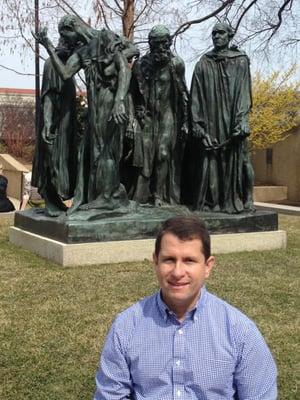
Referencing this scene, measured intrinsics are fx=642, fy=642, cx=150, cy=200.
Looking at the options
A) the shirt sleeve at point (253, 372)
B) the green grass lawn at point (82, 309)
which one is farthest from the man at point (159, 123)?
the shirt sleeve at point (253, 372)

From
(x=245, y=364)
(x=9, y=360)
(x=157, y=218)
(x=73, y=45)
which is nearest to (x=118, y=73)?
(x=73, y=45)

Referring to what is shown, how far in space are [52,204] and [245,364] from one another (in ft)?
22.1

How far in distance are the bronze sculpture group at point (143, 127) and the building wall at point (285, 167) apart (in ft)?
41.1

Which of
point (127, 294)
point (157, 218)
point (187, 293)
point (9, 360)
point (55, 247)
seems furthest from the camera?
point (157, 218)

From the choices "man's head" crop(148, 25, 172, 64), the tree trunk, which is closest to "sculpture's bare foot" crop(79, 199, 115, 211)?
"man's head" crop(148, 25, 172, 64)

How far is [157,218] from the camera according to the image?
27.1 ft

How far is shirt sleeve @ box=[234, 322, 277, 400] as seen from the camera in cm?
216

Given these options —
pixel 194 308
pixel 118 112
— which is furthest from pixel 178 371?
pixel 118 112

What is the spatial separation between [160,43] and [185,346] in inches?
262

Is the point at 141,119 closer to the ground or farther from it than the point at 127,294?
farther from it

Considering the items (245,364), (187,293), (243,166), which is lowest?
(245,364)

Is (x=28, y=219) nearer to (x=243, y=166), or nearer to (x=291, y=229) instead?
(x=243, y=166)

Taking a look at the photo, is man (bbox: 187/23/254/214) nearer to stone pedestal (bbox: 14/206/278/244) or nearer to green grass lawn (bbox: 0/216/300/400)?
stone pedestal (bbox: 14/206/278/244)

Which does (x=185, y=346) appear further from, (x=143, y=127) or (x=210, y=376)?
(x=143, y=127)
